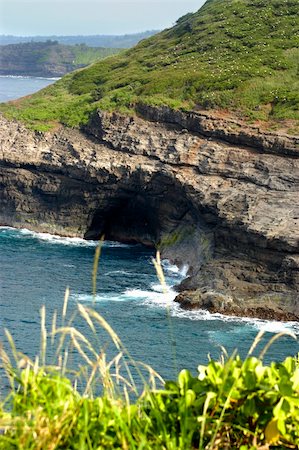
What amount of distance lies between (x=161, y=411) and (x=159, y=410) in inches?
1.4

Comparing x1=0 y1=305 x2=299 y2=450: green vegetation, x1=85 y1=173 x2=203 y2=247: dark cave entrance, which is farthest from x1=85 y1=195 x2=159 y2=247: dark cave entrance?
x1=0 y1=305 x2=299 y2=450: green vegetation

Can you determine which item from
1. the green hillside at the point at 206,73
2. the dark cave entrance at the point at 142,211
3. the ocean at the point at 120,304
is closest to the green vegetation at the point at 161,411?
the ocean at the point at 120,304

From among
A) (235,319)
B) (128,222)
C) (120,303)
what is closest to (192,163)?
(128,222)

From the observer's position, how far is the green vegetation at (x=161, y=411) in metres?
7.81

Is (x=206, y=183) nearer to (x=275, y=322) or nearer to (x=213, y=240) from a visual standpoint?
(x=213, y=240)

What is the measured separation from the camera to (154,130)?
65.1 meters

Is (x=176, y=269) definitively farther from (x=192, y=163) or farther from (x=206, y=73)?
(x=206, y=73)

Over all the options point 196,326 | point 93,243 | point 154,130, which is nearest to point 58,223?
point 93,243

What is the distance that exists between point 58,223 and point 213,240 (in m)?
17.5

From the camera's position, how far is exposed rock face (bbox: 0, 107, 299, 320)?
48250mm

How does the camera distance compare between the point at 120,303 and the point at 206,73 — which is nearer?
the point at 120,303

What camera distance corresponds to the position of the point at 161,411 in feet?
27.8

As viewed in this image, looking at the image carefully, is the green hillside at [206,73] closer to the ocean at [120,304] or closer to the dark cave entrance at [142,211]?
→ the dark cave entrance at [142,211]

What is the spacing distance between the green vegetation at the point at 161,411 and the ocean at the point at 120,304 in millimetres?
23537
